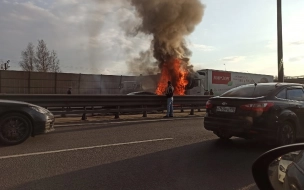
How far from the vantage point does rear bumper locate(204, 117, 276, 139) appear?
602 centimetres

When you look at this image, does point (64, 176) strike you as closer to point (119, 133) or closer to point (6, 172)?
point (6, 172)

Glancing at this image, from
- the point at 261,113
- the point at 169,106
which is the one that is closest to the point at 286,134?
the point at 261,113

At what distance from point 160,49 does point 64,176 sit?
1854 centimetres

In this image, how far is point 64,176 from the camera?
445cm

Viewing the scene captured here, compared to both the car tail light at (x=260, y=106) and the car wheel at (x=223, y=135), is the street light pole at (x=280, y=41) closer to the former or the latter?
the car wheel at (x=223, y=135)

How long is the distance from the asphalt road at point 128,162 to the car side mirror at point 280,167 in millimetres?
2140

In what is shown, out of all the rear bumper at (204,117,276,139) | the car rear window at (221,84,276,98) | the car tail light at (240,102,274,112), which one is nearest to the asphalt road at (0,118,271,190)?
the rear bumper at (204,117,276,139)

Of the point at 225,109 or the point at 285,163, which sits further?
the point at 225,109

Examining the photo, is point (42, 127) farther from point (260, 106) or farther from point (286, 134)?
point (286, 134)

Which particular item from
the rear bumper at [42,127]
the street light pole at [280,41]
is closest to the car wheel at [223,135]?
the rear bumper at [42,127]

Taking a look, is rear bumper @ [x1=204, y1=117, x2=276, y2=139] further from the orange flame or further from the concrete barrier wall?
the concrete barrier wall

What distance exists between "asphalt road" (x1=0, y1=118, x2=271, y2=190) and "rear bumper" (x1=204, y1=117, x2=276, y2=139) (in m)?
0.43

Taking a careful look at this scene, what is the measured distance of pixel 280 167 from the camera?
2.05m

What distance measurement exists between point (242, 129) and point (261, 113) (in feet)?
1.68
